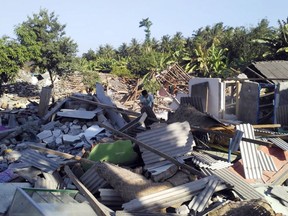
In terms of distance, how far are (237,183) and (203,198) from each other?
0.88 metres

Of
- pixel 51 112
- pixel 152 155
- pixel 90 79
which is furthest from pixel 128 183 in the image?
pixel 90 79

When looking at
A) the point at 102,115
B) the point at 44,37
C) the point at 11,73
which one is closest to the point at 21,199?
the point at 102,115

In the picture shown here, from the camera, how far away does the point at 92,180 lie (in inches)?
222


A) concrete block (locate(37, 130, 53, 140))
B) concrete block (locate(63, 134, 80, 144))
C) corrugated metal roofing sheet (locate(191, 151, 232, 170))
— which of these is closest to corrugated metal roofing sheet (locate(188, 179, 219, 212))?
corrugated metal roofing sheet (locate(191, 151, 232, 170))

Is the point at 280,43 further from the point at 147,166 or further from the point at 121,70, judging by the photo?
the point at 147,166

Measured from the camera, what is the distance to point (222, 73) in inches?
982

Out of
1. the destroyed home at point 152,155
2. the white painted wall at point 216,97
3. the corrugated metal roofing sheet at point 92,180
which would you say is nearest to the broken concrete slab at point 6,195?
the destroyed home at point 152,155

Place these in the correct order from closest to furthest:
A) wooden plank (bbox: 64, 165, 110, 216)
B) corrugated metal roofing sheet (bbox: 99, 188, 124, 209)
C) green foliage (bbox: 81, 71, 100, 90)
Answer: wooden plank (bbox: 64, 165, 110, 216)
corrugated metal roofing sheet (bbox: 99, 188, 124, 209)
green foliage (bbox: 81, 71, 100, 90)

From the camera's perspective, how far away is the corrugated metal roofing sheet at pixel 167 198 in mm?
4562

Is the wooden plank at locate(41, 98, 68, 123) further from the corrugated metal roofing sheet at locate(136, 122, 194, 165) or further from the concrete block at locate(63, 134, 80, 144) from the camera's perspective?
the corrugated metal roofing sheet at locate(136, 122, 194, 165)

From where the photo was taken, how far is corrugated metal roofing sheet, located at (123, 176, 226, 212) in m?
4.56

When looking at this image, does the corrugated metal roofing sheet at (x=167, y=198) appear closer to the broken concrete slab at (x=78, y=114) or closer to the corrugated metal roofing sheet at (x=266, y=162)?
the corrugated metal roofing sheet at (x=266, y=162)

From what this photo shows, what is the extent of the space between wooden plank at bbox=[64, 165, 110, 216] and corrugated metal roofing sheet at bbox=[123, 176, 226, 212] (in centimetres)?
32

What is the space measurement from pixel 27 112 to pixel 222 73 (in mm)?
16457
